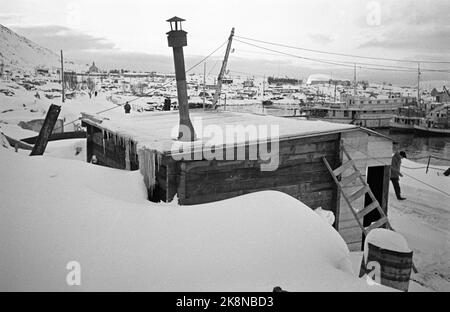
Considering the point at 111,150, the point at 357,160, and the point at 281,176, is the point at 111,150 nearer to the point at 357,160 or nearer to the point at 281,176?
the point at 281,176

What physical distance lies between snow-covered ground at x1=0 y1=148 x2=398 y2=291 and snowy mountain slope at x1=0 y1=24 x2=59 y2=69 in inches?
3140

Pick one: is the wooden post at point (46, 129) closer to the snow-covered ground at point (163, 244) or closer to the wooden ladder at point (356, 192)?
the snow-covered ground at point (163, 244)

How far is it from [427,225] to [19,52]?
111080 millimetres

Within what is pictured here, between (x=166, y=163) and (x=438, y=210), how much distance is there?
11.0 m

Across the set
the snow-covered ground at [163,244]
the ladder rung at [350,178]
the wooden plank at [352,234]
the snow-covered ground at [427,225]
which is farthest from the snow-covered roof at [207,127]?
the snow-covered ground at [427,225]

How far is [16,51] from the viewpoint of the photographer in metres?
95.6

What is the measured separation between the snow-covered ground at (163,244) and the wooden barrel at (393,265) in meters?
0.31

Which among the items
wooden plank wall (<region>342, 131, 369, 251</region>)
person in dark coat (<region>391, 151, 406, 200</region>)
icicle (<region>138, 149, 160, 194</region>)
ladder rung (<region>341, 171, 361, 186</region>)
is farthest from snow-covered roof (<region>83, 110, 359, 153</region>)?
person in dark coat (<region>391, 151, 406, 200</region>)

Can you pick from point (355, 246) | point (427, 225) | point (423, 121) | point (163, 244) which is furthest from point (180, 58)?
point (423, 121)

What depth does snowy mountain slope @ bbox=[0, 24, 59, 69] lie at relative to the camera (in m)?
80.3

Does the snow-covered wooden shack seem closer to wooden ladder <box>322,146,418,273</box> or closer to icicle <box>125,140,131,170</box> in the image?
icicle <box>125,140,131,170</box>

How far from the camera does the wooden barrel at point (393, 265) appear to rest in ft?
14.0
